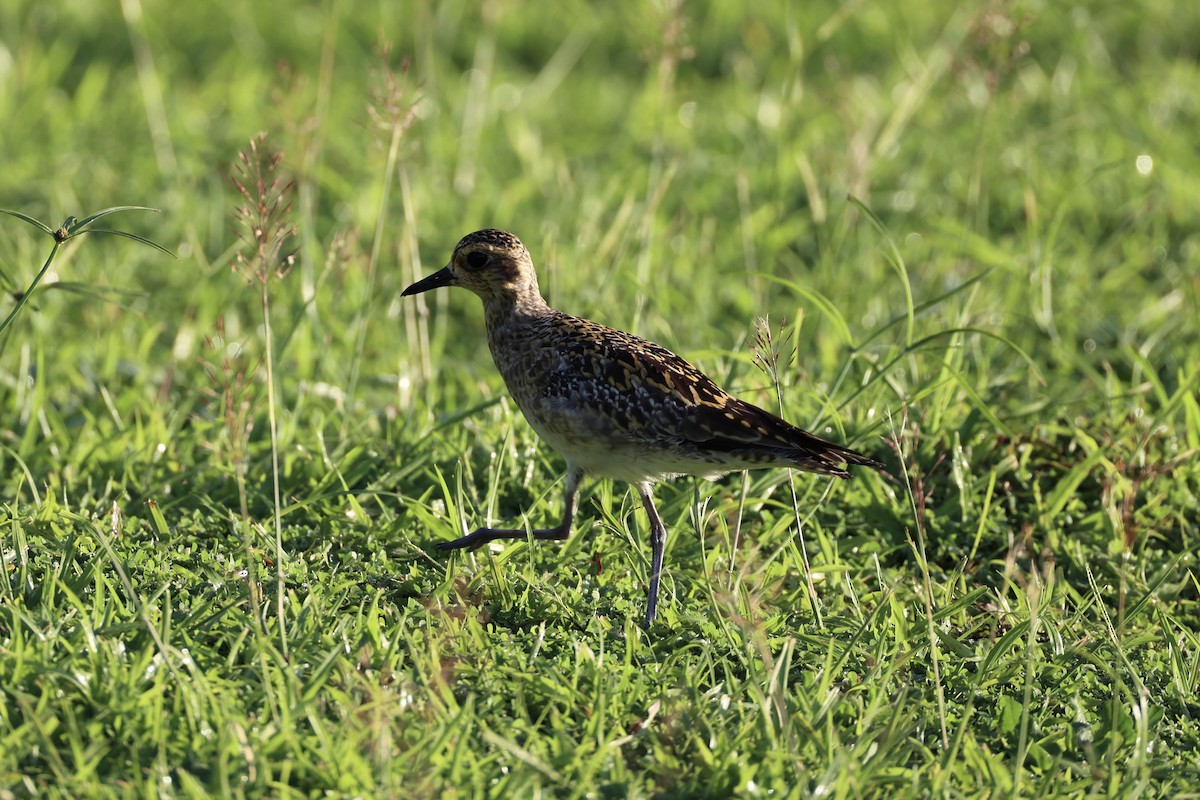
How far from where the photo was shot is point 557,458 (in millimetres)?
5172

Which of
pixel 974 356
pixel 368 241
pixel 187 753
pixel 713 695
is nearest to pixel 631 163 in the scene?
pixel 368 241

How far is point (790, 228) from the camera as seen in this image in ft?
23.5

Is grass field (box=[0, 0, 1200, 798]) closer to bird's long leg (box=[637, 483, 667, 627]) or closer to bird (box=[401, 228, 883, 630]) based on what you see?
bird's long leg (box=[637, 483, 667, 627])

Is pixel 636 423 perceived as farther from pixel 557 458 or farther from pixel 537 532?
pixel 557 458

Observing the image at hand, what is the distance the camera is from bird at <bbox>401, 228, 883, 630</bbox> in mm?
4203

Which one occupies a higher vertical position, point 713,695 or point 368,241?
point 368,241

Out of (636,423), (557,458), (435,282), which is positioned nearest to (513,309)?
(435,282)

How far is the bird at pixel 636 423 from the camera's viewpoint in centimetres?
420

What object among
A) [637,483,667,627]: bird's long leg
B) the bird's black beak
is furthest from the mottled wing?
the bird's black beak

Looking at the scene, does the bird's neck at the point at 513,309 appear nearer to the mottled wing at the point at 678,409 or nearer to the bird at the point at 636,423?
the bird at the point at 636,423

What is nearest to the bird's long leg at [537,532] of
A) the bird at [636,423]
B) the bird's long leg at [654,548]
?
the bird at [636,423]

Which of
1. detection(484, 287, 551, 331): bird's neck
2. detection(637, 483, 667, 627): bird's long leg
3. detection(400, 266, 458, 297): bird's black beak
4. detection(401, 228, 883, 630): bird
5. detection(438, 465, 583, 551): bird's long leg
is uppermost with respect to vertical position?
detection(400, 266, 458, 297): bird's black beak

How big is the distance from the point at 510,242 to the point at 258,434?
129cm

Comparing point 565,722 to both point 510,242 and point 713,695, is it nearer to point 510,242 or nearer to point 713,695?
point 713,695
